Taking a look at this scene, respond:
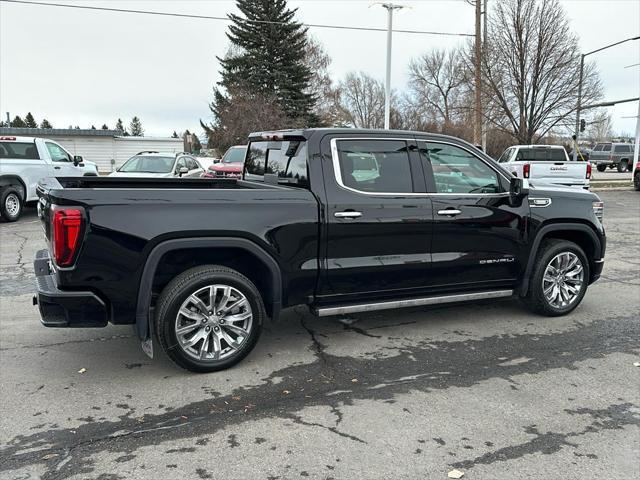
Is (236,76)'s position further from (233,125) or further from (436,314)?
(436,314)

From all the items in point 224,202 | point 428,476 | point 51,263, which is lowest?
point 428,476

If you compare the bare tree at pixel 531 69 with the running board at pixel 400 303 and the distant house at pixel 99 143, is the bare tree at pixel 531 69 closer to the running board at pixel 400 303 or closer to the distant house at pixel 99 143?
the running board at pixel 400 303

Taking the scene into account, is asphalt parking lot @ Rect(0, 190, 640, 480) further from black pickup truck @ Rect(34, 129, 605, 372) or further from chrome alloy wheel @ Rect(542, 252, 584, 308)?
black pickup truck @ Rect(34, 129, 605, 372)

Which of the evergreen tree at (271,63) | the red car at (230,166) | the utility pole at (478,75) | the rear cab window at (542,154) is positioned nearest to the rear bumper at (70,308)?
the red car at (230,166)

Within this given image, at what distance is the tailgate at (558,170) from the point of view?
1609cm

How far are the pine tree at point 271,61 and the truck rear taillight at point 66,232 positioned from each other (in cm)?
3746

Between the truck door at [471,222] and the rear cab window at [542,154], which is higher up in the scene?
the rear cab window at [542,154]

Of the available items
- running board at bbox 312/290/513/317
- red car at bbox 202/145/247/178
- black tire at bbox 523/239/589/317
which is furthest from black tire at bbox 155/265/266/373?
red car at bbox 202/145/247/178

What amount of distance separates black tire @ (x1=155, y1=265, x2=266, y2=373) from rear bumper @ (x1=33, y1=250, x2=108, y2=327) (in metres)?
0.41

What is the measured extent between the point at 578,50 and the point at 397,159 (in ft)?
76.0

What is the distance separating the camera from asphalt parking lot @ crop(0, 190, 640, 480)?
9.99 ft

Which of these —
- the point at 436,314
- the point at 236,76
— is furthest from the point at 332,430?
the point at 236,76

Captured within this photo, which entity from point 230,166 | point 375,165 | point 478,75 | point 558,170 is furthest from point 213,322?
point 478,75

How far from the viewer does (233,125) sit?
120ft
